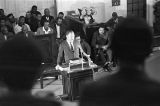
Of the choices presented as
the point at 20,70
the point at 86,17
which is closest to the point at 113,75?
the point at 20,70

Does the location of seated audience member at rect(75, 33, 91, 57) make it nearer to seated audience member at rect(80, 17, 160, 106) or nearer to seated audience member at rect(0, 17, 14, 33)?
seated audience member at rect(0, 17, 14, 33)

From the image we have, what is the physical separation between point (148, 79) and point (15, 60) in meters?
0.52

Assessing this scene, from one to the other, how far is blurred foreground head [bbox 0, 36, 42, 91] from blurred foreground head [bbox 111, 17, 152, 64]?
32cm

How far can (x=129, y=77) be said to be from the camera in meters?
1.36

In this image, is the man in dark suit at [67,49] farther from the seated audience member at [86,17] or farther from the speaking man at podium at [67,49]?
the seated audience member at [86,17]

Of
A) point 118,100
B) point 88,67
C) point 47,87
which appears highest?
point 118,100

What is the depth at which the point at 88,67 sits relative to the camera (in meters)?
6.04

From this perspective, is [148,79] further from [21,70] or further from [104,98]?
[21,70]

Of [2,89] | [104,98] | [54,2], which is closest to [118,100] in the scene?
[104,98]

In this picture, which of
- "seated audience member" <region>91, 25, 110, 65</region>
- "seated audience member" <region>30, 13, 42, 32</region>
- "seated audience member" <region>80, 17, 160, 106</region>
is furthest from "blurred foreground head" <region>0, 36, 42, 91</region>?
"seated audience member" <region>30, 13, 42, 32</region>

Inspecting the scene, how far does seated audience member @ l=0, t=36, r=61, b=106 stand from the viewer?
1312 mm

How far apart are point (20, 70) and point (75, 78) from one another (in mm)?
4654

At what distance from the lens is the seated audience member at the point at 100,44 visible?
28.0ft

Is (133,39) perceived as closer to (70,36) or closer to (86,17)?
(70,36)
